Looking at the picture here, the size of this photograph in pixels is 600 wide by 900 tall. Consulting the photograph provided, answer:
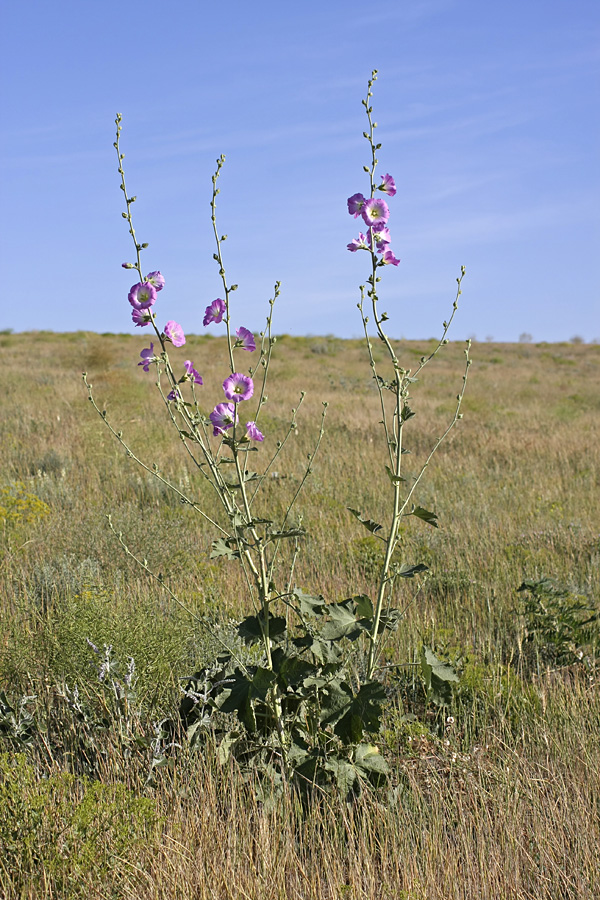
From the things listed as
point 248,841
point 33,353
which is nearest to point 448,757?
point 248,841

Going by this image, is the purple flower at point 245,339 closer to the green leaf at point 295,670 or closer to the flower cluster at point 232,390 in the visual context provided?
the flower cluster at point 232,390

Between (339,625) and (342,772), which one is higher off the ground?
(339,625)

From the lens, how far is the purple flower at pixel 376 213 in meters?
2.35

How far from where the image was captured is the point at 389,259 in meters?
2.39

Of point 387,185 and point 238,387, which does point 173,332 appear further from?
point 387,185

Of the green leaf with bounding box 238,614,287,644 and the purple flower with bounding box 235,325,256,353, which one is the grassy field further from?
the purple flower with bounding box 235,325,256,353

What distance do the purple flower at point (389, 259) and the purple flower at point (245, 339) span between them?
53cm

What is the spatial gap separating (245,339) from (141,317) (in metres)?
0.33

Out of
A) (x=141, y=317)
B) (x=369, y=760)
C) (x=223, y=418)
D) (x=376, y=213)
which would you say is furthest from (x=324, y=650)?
(x=376, y=213)

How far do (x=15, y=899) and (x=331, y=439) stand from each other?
27.5ft

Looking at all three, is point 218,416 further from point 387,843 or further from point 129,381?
point 129,381

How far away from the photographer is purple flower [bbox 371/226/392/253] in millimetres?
2348

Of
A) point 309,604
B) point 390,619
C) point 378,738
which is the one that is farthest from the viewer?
point 378,738

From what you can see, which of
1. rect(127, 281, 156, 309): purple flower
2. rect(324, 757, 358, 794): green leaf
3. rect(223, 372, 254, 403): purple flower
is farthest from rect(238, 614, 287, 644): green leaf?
rect(127, 281, 156, 309): purple flower
